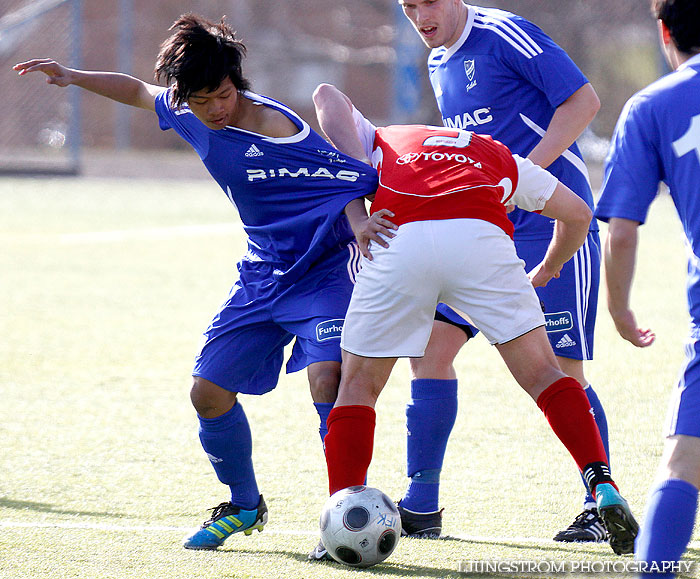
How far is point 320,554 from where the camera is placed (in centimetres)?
340

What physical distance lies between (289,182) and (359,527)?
1.18 m

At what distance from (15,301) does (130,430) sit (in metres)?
4.25

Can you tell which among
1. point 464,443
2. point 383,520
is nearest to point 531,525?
point 383,520

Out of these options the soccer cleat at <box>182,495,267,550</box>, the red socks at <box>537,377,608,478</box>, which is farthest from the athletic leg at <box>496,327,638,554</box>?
the soccer cleat at <box>182,495,267,550</box>

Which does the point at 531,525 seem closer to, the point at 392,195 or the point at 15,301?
the point at 392,195

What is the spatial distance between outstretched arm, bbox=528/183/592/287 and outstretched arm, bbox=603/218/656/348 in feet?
2.24

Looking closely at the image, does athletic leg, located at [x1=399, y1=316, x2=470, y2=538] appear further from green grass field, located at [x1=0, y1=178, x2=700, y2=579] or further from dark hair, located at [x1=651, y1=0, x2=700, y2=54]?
dark hair, located at [x1=651, y1=0, x2=700, y2=54]

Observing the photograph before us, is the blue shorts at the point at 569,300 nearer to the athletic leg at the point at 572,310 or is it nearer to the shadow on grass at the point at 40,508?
the athletic leg at the point at 572,310

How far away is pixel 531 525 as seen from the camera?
3.81 metres

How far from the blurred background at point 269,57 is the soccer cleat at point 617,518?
1534 cm

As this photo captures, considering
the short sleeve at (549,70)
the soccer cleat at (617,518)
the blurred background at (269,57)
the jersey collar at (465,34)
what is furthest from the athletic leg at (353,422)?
the blurred background at (269,57)

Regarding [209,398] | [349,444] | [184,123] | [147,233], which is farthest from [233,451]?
[147,233]

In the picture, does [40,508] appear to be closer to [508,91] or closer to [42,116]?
[508,91]

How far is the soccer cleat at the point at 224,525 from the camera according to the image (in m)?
3.59
